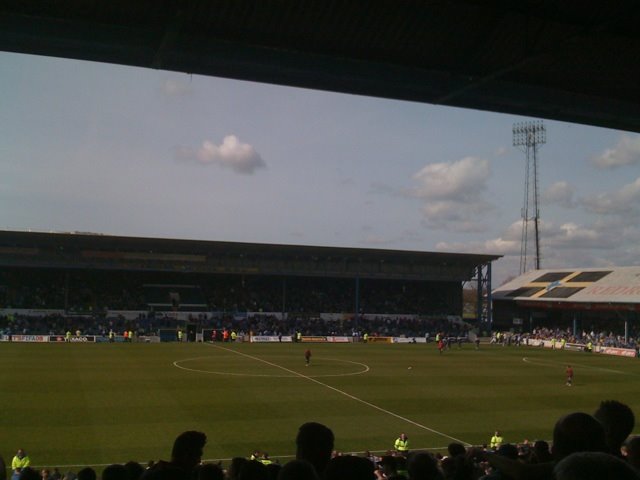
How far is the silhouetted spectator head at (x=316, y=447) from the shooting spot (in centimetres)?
429

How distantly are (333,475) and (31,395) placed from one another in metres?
26.7

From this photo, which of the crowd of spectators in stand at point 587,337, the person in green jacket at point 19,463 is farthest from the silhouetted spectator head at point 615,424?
the crowd of spectators in stand at point 587,337

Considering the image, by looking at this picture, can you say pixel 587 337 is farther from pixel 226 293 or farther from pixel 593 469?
pixel 593 469

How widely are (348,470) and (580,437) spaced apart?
1340 millimetres

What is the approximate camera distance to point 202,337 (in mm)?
59594

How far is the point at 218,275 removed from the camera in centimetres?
7219

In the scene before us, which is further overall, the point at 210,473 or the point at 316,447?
the point at 316,447

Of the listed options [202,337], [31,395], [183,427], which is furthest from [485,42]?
[202,337]

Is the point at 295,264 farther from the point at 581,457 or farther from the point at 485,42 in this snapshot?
the point at 581,457

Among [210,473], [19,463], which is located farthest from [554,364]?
[210,473]

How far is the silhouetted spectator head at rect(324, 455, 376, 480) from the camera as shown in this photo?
352cm

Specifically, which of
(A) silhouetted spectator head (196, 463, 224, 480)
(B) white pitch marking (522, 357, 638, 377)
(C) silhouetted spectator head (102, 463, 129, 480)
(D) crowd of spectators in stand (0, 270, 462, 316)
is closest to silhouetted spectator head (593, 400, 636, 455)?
(A) silhouetted spectator head (196, 463, 224, 480)

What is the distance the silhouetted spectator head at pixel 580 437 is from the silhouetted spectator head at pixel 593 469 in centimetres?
118

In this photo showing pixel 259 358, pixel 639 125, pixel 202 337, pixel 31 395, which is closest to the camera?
pixel 639 125
